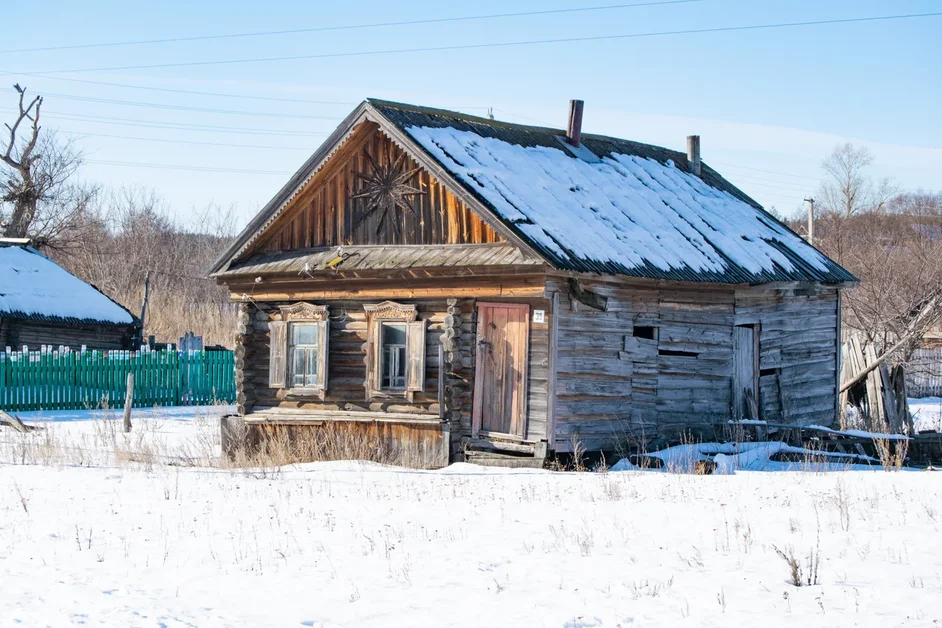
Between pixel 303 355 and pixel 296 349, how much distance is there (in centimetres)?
16

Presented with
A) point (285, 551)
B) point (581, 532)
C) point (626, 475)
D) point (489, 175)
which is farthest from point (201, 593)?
point (489, 175)

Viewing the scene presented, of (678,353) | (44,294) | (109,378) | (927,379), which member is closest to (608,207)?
(678,353)

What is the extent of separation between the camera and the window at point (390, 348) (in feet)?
53.0

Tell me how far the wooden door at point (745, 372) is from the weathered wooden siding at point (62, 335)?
2006 cm

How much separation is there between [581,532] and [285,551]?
8.24 feet

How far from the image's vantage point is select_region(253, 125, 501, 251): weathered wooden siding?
15.7 metres

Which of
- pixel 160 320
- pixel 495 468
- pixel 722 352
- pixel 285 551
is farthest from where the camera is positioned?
Result: pixel 160 320

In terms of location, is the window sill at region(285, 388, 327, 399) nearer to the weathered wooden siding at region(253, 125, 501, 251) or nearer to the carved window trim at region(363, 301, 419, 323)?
the carved window trim at region(363, 301, 419, 323)

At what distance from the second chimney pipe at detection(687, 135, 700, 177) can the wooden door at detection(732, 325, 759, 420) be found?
4.96m

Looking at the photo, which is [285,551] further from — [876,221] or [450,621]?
[876,221]

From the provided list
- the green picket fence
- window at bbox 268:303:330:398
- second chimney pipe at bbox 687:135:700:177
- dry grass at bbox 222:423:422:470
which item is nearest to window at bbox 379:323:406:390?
dry grass at bbox 222:423:422:470

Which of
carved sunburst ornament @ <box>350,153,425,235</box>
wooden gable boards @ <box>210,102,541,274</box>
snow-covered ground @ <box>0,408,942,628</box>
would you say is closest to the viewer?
snow-covered ground @ <box>0,408,942,628</box>

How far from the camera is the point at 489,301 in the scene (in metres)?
15.4

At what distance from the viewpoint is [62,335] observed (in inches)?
1232
